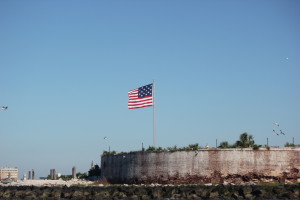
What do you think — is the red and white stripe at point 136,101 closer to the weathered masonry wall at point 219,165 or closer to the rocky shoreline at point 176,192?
the weathered masonry wall at point 219,165

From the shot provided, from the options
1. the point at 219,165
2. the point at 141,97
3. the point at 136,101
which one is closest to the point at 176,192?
the point at 219,165

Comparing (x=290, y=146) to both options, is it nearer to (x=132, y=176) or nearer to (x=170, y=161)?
(x=170, y=161)

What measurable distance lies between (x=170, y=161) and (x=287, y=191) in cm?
1073

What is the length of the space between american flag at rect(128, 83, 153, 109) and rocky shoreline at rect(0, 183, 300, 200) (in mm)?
11227

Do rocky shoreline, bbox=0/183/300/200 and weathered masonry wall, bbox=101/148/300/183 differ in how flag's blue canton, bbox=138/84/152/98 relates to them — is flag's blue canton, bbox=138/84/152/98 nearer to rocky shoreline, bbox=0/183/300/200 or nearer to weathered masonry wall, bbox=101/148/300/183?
weathered masonry wall, bbox=101/148/300/183

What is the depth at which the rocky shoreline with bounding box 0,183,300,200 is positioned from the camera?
1197 inches

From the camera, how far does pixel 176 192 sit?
1256 inches

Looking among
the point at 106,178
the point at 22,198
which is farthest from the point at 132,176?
the point at 22,198

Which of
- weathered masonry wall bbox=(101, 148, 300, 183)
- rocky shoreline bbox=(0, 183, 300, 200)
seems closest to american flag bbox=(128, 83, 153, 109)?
weathered masonry wall bbox=(101, 148, 300, 183)

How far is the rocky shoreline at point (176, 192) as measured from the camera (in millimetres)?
30406

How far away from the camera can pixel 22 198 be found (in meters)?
34.9

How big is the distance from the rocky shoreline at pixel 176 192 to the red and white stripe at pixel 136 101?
11.2m

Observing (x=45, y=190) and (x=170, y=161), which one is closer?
(x=45, y=190)

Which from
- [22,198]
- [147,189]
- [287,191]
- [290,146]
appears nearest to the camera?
[287,191]
